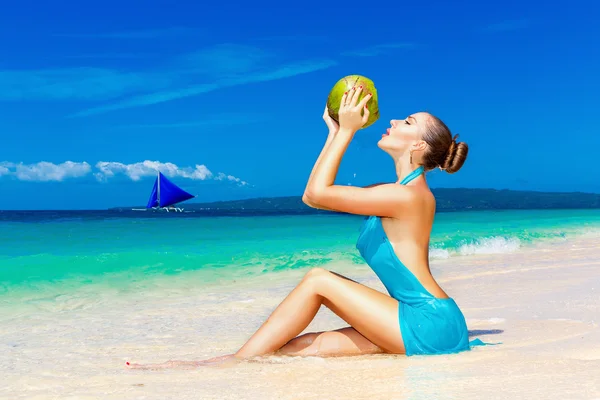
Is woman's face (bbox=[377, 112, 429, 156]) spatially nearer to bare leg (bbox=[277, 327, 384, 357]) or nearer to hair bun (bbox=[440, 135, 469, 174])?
hair bun (bbox=[440, 135, 469, 174])

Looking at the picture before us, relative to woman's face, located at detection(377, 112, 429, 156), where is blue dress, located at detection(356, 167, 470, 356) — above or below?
below

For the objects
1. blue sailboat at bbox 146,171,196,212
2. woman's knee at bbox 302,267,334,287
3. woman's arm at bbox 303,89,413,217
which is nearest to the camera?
woman's arm at bbox 303,89,413,217

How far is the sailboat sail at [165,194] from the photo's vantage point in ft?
198

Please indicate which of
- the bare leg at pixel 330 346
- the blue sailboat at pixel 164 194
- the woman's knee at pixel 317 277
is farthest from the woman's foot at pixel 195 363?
the blue sailboat at pixel 164 194

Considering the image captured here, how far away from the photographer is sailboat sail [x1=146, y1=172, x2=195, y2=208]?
60250 mm

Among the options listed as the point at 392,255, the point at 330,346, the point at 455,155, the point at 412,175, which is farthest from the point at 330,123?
the point at 330,346

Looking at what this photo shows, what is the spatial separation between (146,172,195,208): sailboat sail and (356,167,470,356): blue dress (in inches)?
2232

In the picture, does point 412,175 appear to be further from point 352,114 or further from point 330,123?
point 330,123

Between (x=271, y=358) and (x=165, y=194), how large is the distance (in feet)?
192

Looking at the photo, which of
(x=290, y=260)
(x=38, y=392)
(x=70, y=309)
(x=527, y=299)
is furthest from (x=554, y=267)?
(x=38, y=392)

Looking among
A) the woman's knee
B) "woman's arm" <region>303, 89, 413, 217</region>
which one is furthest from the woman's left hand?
the woman's knee

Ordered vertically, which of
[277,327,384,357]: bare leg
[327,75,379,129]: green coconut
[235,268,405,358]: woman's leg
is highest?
[327,75,379,129]: green coconut

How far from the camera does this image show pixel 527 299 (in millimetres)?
7168

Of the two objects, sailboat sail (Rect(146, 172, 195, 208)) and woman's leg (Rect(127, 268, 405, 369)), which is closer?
woman's leg (Rect(127, 268, 405, 369))
